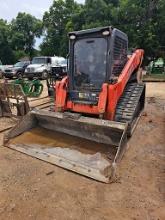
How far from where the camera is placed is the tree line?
2244cm

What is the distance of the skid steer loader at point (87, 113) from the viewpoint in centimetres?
472

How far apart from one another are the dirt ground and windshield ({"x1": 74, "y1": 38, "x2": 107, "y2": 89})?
1609 millimetres

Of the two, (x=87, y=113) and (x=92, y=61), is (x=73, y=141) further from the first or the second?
(x=92, y=61)

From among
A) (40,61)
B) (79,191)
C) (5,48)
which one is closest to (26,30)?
(5,48)

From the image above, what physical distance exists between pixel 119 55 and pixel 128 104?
1.11 m

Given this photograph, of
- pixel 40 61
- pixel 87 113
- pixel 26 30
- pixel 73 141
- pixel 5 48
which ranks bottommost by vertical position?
pixel 73 141

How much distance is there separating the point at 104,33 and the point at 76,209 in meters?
3.42

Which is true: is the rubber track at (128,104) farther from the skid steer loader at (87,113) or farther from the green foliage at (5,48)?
the green foliage at (5,48)

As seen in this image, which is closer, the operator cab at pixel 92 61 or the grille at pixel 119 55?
the operator cab at pixel 92 61

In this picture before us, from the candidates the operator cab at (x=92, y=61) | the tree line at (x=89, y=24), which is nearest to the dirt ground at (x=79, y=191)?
the operator cab at (x=92, y=61)

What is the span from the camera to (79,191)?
3742 millimetres

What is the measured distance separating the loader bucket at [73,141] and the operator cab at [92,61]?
60 centimetres

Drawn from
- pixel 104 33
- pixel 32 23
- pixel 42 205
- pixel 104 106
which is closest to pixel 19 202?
pixel 42 205

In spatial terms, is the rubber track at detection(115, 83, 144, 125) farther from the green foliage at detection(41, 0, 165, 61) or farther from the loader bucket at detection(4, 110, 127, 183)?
the green foliage at detection(41, 0, 165, 61)
